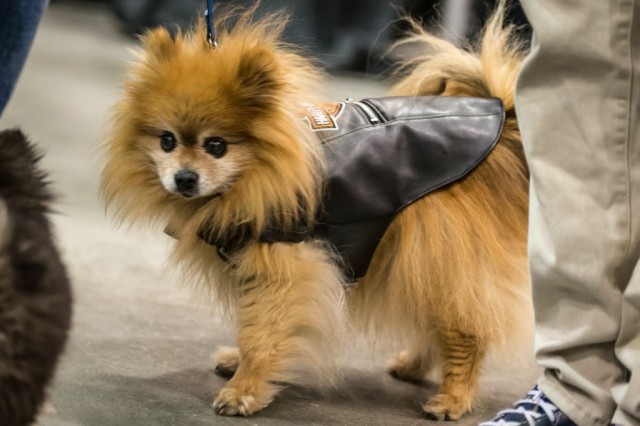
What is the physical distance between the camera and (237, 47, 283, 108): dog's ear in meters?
1.78

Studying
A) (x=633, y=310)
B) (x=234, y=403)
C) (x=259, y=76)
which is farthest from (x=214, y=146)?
(x=633, y=310)

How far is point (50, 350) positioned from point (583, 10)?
0.97m

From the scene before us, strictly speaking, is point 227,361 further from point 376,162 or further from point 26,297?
point 26,297

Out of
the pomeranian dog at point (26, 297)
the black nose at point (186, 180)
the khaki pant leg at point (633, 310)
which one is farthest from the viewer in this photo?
the black nose at point (186, 180)

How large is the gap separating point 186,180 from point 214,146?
0.09 m

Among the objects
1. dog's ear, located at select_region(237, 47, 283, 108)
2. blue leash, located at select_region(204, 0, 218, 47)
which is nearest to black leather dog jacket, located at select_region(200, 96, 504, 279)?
dog's ear, located at select_region(237, 47, 283, 108)

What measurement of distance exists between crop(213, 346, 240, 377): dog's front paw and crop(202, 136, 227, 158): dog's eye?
51 centimetres

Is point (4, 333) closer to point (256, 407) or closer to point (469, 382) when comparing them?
point (256, 407)

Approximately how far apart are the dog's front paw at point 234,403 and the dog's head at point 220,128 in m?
0.35

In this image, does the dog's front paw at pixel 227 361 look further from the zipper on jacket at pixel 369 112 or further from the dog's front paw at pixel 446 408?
the zipper on jacket at pixel 369 112

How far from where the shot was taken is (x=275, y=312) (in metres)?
1.84

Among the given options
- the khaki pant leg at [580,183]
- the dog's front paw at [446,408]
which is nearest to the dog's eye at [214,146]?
the khaki pant leg at [580,183]

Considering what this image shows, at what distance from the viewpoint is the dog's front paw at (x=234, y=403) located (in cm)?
184

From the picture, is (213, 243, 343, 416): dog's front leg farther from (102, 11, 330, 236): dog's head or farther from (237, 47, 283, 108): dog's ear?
(237, 47, 283, 108): dog's ear
